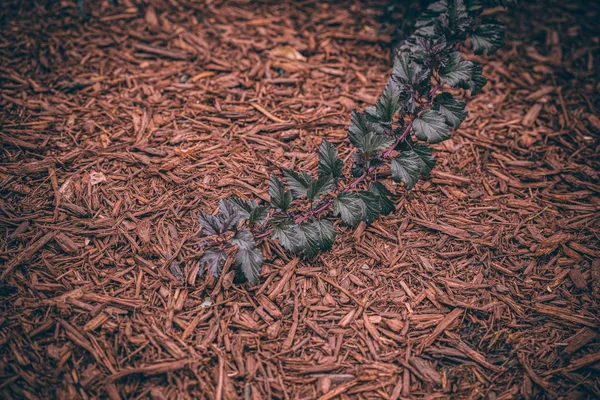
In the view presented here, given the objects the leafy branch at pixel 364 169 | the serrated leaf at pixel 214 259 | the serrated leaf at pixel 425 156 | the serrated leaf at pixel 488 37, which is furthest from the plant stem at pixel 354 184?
the serrated leaf at pixel 488 37

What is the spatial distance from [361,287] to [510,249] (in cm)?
92

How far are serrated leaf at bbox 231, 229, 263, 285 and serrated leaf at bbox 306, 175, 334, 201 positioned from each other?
14.5 inches

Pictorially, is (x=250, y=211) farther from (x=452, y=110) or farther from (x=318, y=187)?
(x=452, y=110)

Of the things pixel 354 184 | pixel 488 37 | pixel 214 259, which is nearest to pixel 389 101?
pixel 354 184

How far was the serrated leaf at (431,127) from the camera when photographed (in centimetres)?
231

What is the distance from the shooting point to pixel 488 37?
103 inches

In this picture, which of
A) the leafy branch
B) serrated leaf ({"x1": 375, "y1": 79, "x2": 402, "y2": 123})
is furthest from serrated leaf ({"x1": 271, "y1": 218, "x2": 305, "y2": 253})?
serrated leaf ({"x1": 375, "y1": 79, "x2": 402, "y2": 123})

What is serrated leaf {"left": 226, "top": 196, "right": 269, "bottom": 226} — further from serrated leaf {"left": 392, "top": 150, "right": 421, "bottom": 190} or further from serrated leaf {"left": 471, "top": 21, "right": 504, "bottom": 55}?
serrated leaf {"left": 471, "top": 21, "right": 504, "bottom": 55}

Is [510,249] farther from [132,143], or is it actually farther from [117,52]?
[117,52]

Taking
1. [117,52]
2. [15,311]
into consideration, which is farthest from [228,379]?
[117,52]

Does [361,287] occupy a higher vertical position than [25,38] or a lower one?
lower

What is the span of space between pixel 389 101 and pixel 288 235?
866 millimetres

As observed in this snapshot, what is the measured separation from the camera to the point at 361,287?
7.75 ft

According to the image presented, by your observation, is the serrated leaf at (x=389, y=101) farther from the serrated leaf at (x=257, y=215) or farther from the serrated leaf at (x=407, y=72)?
the serrated leaf at (x=257, y=215)
